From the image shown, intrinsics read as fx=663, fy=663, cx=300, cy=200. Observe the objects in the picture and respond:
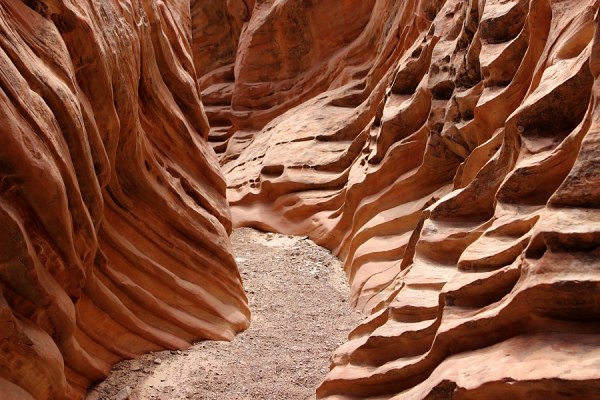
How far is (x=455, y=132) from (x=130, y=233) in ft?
11.1

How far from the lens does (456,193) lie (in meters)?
5.40

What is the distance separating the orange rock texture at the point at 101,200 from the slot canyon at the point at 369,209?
0.06 feet

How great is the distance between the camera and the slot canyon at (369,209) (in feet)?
11.2

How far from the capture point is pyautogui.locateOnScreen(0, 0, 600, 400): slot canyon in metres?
3.42

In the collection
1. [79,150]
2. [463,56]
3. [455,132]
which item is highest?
[463,56]

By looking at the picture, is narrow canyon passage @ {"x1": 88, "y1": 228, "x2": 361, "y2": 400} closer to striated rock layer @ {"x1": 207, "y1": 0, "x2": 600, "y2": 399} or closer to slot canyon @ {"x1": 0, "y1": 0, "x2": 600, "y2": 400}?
slot canyon @ {"x1": 0, "y1": 0, "x2": 600, "y2": 400}

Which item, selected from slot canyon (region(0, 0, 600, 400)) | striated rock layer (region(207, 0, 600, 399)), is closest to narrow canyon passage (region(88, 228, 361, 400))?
slot canyon (region(0, 0, 600, 400))

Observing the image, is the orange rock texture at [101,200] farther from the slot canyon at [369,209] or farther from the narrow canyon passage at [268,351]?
the narrow canyon passage at [268,351]

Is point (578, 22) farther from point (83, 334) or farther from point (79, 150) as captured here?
point (83, 334)

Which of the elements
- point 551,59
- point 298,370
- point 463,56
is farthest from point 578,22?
point 298,370

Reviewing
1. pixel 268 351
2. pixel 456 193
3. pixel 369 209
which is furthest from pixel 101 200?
pixel 369 209

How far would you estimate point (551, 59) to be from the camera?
4883 mm

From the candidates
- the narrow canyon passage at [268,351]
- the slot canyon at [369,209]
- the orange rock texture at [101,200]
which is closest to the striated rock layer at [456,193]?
the slot canyon at [369,209]

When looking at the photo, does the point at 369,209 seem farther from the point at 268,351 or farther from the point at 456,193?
the point at 456,193
